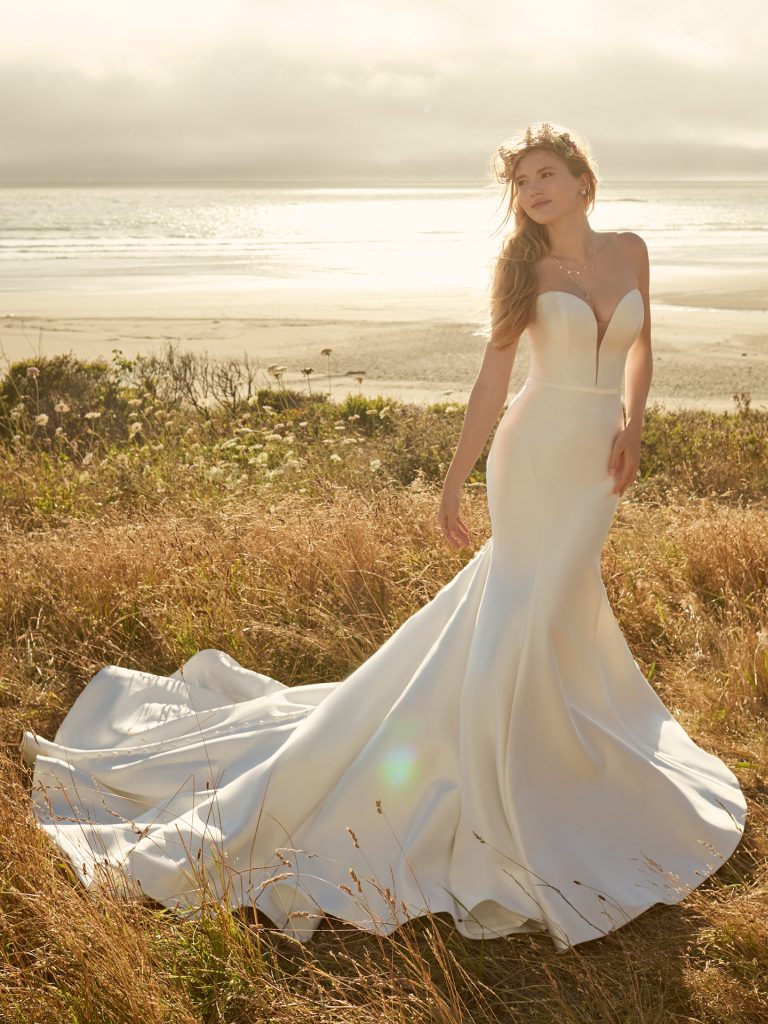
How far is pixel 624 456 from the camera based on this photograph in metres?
3.72

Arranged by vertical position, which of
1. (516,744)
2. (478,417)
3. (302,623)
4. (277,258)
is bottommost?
(302,623)

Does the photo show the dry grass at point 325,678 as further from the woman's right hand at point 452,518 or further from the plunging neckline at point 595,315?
the plunging neckline at point 595,315

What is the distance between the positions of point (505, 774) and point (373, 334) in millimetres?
19010

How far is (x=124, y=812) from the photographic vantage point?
404cm

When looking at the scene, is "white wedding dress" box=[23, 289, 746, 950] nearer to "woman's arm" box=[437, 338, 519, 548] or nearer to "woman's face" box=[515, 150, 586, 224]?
"woman's arm" box=[437, 338, 519, 548]

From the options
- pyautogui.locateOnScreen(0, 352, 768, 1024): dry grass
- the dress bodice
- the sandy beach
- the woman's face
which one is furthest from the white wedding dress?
the sandy beach

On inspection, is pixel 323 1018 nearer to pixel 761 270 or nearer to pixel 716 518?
pixel 716 518

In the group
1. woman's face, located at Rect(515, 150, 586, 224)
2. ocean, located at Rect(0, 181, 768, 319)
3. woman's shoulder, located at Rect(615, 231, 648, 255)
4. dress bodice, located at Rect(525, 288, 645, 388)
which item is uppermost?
ocean, located at Rect(0, 181, 768, 319)

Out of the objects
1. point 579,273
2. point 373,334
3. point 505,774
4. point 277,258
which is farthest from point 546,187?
point 277,258

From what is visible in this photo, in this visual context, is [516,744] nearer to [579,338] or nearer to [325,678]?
[579,338]

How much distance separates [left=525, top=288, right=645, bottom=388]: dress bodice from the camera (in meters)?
3.64

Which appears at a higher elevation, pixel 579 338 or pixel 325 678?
pixel 579 338

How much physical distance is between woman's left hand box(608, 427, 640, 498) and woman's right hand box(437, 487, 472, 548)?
626 millimetres

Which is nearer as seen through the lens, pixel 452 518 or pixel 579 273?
pixel 579 273
